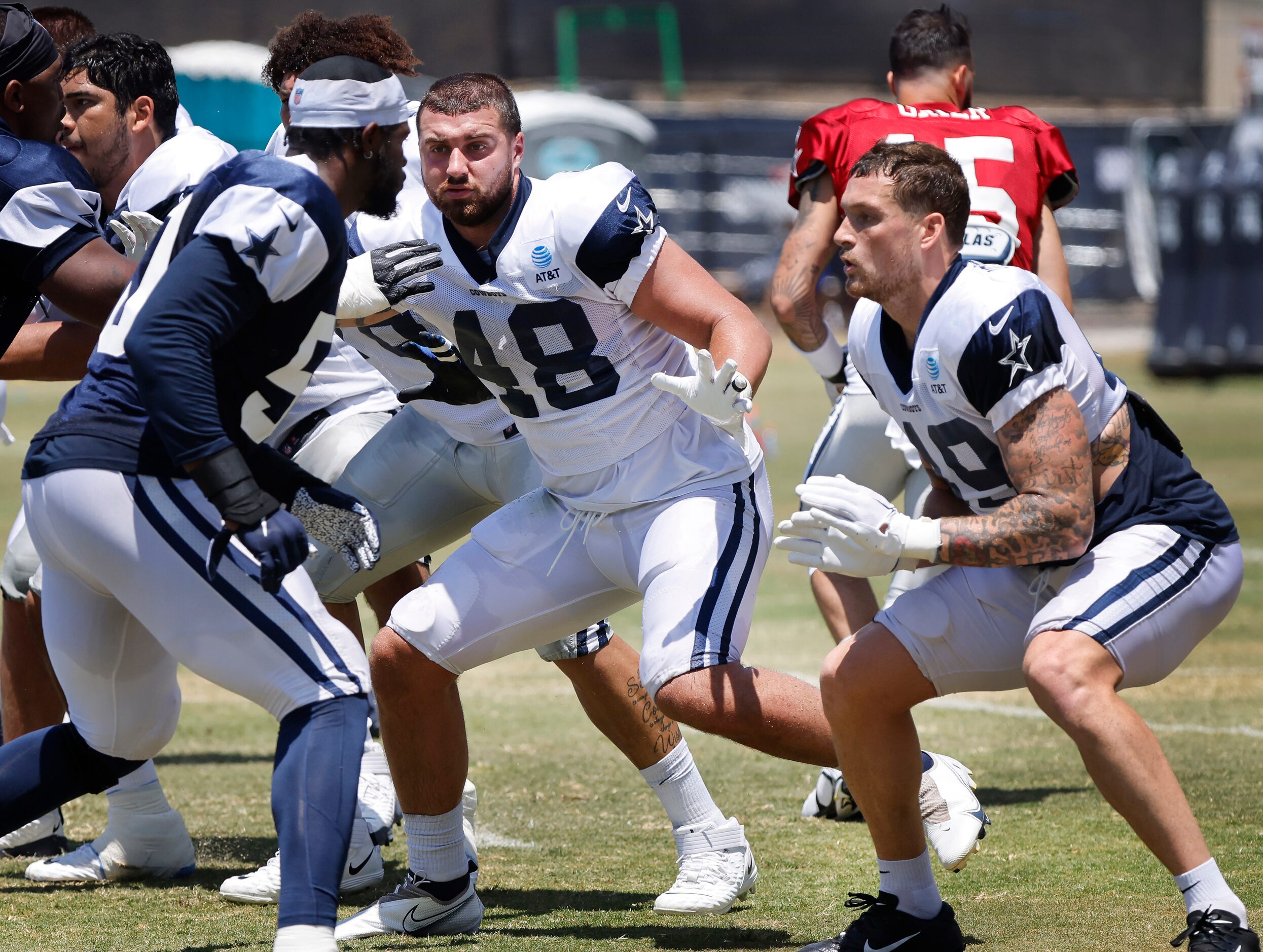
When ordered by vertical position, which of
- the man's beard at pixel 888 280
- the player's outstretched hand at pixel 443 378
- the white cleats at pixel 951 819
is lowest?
the white cleats at pixel 951 819

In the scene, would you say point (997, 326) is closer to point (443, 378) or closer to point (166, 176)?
point (443, 378)

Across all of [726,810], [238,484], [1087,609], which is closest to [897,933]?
[1087,609]

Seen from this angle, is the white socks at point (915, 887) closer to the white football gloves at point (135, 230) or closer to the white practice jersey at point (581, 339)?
the white practice jersey at point (581, 339)

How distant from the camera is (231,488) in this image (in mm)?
3055

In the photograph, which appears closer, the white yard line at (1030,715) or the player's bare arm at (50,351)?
the player's bare arm at (50,351)

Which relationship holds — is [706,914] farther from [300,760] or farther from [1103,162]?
[1103,162]

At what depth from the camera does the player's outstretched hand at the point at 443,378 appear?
444cm

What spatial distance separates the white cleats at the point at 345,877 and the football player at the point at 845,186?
6.11 ft

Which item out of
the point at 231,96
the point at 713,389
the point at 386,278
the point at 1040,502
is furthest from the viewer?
the point at 231,96

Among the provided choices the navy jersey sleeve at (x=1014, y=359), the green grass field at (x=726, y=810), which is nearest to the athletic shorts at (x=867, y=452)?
the green grass field at (x=726, y=810)

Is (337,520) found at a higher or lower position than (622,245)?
lower

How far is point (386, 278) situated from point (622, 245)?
58 centimetres

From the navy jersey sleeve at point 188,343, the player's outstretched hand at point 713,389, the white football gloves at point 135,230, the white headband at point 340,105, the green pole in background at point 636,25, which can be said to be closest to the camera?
the navy jersey sleeve at point 188,343

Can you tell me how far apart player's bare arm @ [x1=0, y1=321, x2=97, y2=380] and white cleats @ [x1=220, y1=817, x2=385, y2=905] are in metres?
1.40
